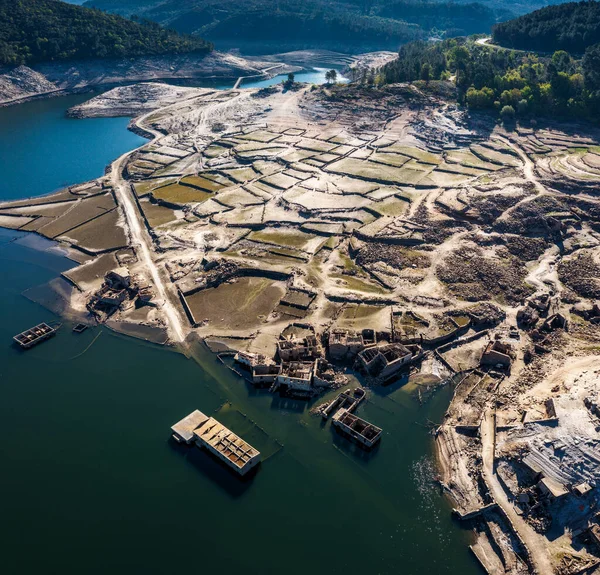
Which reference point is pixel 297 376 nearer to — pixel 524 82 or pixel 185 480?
pixel 185 480

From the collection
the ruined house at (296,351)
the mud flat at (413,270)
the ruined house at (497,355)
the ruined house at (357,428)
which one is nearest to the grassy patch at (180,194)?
the mud flat at (413,270)

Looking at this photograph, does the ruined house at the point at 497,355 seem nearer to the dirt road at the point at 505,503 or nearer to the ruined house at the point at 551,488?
the dirt road at the point at 505,503

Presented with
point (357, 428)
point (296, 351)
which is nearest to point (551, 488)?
point (357, 428)

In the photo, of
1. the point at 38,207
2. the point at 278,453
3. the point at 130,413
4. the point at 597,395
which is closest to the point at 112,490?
the point at 130,413

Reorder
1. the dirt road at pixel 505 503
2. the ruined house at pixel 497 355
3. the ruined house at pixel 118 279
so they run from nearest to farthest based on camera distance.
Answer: the dirt road at pixel 505 503
the ruined house at pixel 497 355
the ruined house at pixel 118 279

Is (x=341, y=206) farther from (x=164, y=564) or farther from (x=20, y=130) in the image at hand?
(x=20, y=130)

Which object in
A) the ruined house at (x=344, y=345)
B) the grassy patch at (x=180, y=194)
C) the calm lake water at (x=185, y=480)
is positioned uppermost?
the grassy patch at (x=180, y=194)

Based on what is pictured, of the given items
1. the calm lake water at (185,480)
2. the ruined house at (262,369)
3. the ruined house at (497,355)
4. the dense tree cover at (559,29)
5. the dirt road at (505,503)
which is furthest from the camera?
the dense tree cover at (559,29)
